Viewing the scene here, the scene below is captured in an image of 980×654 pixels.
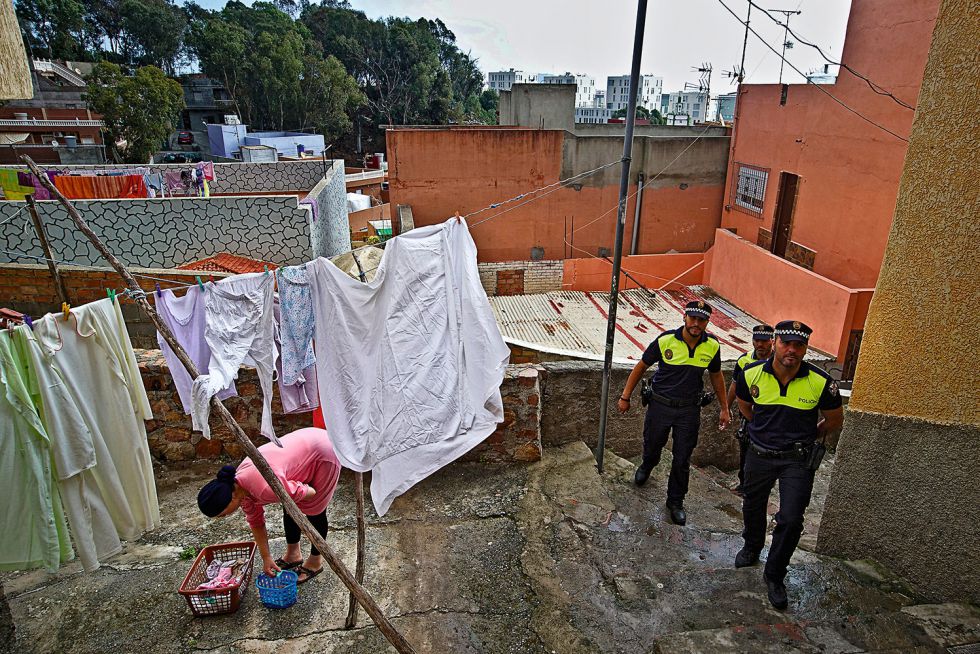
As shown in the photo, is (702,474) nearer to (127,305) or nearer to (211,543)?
(211,543)

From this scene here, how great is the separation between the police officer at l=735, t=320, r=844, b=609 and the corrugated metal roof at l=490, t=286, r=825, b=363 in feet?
17.8

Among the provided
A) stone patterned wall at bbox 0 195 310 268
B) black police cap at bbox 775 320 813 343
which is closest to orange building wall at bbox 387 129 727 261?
stone patterned wall at bbox 0 195 310 268

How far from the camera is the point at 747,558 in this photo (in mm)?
3580

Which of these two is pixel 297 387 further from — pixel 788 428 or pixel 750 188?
pixel 750 188

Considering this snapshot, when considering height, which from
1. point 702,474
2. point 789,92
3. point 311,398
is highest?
point 789,92

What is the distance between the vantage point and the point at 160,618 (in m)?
3.32

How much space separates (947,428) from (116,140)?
28.7 m

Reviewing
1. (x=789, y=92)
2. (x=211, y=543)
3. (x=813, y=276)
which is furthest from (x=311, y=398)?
(x=789, y=92)

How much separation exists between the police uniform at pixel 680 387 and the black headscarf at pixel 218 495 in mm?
2823

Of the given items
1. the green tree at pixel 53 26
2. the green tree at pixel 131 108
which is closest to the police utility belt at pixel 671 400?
the green tree at pixel 131 108

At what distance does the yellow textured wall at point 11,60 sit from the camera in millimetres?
2555

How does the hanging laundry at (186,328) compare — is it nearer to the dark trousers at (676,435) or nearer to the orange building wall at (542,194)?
the dark trousers at (676,435)

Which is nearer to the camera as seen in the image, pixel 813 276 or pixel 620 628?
pixel 620 628

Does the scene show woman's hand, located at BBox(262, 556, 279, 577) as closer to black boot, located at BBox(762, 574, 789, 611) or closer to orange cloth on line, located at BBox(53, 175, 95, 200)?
black boot, located at BBox(762, 574, 789, 611)
